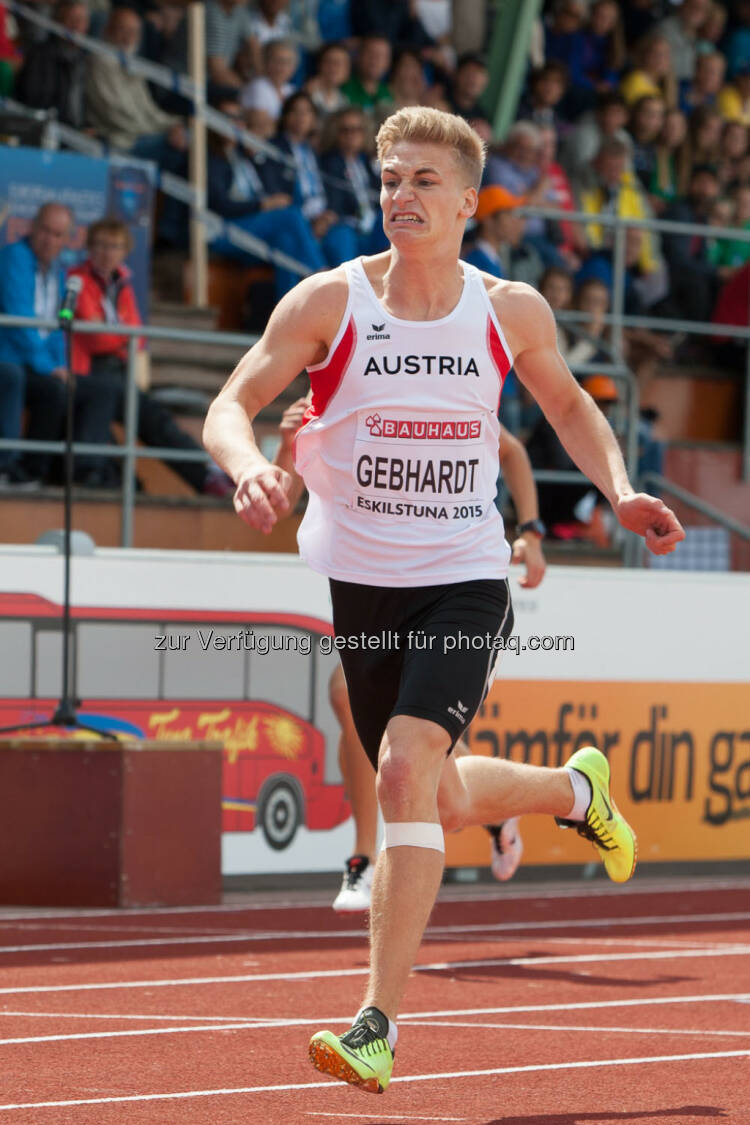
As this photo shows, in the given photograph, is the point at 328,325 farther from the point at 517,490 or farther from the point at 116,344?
the point at 116,344

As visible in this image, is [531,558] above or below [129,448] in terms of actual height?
below

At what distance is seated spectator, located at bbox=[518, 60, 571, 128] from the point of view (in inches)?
630

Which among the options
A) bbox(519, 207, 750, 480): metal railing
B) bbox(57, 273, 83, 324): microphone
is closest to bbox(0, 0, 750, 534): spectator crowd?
bbox(519, 207, 750, 480): metal railing

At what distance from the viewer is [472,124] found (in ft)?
49.5

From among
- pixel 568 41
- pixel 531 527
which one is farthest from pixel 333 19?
pixel 531 527

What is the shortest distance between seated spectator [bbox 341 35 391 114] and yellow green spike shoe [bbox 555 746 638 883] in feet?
31.5

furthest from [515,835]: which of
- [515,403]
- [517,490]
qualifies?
[515,403]

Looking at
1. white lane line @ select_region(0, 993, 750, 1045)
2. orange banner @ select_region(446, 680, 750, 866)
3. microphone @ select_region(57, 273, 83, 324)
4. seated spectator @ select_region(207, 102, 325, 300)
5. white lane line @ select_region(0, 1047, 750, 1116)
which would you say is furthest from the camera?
seated spectator @ select_region(207, 102, 325, 300)

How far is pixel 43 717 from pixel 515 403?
475 cm

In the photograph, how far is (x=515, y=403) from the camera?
12953mm

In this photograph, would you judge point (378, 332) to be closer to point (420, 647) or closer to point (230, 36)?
point (420, 647)

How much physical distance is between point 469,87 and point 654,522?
1110 cm

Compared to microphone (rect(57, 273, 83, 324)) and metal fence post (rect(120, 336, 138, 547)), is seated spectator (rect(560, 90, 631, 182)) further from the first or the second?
microphone (rect(57, 273, 83, 324))

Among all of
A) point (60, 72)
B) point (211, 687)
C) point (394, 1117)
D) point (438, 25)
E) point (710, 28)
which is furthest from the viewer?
point (710, 28)
